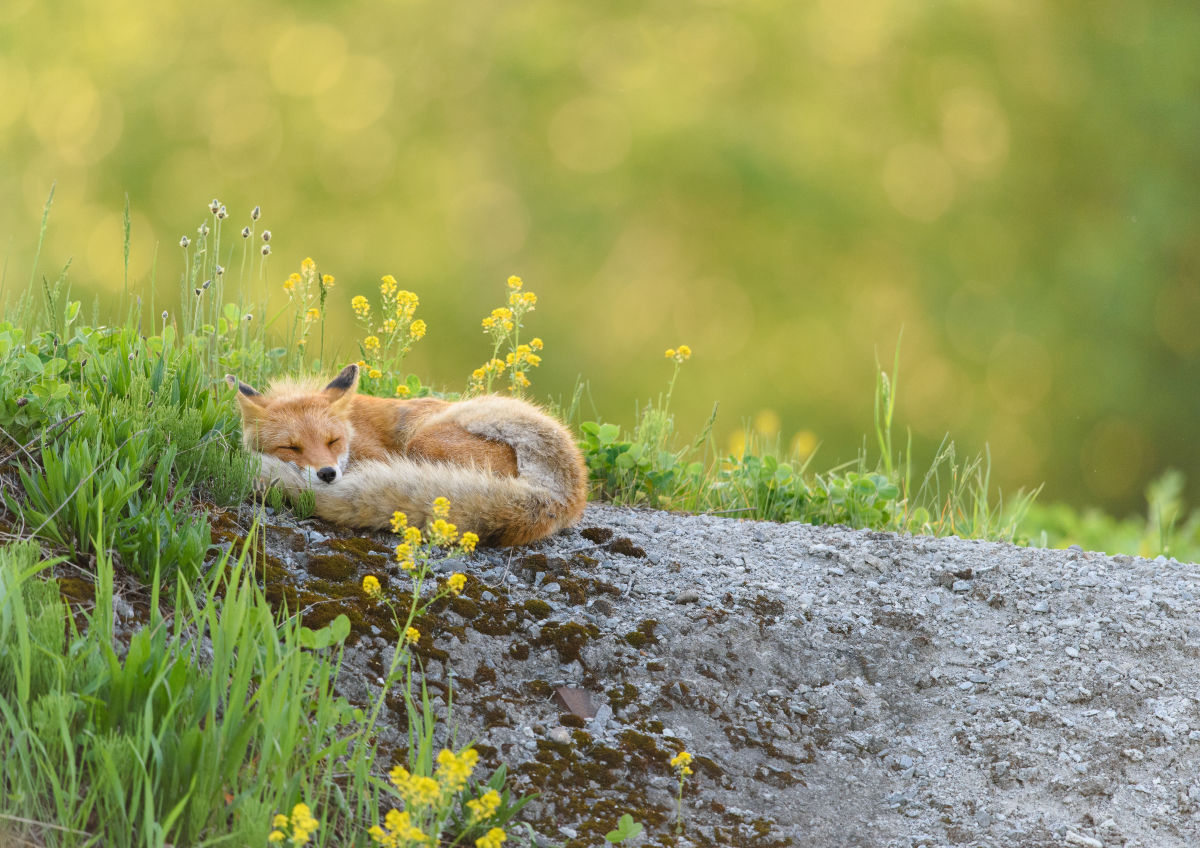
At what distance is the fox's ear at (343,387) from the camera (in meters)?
3.58

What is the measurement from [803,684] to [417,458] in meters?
1.43

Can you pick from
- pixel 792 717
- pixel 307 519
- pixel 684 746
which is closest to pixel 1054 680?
pixel 792 717

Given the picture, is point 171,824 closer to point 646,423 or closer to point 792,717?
point 792,717

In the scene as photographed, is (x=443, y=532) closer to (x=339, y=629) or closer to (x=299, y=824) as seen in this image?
(x=339, y=629)

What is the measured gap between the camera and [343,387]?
12.0 ft

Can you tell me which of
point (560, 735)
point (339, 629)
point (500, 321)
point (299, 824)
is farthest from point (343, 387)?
point (299, 824)

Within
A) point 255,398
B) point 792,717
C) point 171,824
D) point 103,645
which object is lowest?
point 792,717

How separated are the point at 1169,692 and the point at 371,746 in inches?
89.9

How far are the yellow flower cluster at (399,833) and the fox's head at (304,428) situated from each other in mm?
1515

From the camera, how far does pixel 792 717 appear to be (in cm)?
282

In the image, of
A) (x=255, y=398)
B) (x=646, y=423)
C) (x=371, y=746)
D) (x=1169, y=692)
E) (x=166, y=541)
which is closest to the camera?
(x=371, y=746)

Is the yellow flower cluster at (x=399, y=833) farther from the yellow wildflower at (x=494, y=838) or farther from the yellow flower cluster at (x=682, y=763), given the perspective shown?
the yellow flower cluster at (x=682, y=763)

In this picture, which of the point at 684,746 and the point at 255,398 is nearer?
the point at 684,746

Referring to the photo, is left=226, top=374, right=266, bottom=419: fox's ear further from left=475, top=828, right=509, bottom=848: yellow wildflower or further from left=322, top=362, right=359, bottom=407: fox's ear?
left=475, top=828, right=509, bottom=848: yellow wildflower
